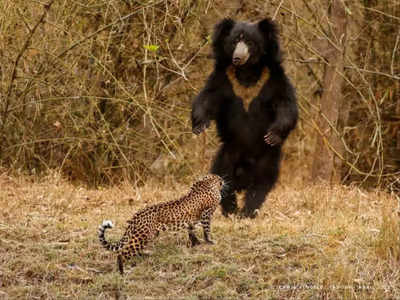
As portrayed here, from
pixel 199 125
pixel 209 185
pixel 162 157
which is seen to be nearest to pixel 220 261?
pixel 209 185

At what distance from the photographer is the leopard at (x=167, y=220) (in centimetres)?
579

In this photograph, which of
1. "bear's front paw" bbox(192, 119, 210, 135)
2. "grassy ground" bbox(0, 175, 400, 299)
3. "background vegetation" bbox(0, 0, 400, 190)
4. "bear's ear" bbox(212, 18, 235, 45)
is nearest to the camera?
"grassy ground" bbox(0, 175, 400, 299)

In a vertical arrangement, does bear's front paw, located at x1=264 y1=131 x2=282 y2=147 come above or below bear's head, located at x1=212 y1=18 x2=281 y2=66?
below

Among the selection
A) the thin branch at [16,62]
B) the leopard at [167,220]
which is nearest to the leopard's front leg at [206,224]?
the leopard at [167,220]

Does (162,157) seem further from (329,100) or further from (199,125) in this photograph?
(199,125)

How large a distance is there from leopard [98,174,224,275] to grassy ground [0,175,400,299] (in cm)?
15

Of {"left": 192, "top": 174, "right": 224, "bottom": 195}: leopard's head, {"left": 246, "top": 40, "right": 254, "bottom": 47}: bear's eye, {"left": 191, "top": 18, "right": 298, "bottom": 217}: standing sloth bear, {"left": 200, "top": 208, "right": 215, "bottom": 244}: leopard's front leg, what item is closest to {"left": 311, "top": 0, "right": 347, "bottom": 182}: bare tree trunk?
{"left": 191, "top": 18, "right": 298, "bottom": 217}: standing sloth bear

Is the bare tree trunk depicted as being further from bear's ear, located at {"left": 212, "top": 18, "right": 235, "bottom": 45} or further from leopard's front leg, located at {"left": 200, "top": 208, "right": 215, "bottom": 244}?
leopard's front leg, located at {"left": 200, "top": 208, "right": 215, "bottom": 244}

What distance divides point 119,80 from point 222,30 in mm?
3469

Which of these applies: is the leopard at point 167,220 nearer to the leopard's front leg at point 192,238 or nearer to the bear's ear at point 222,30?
the leopard's front leg at point 192,238

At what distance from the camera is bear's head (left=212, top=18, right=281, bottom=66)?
24.9ft

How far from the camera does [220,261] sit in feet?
19.5

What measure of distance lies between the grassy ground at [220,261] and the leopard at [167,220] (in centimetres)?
15

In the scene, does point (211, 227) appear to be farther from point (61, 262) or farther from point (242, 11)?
point (242, 11)
